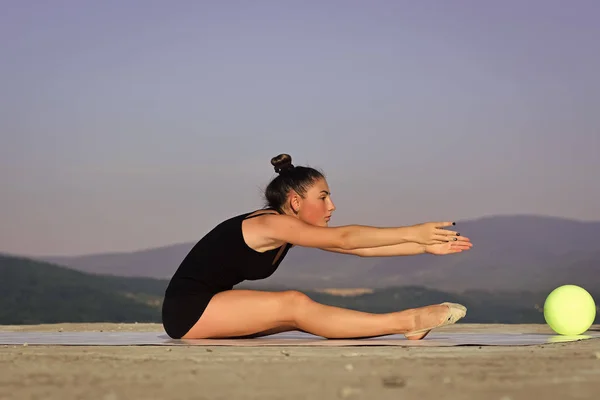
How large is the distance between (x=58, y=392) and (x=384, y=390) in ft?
3.97

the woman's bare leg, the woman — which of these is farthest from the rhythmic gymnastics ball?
the woman's bare leg

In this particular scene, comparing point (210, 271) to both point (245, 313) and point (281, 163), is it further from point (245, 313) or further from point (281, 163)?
point (281, 163)

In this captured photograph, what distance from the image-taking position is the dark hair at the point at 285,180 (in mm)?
6426

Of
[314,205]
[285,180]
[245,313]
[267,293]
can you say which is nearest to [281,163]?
[285,180]

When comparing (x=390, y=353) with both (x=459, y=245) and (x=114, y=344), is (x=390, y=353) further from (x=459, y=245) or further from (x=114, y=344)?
(x=114, y=344)

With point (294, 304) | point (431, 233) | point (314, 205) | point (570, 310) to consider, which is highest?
point (314, 205)

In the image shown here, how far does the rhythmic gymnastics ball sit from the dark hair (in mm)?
2542

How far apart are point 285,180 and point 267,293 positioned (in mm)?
806

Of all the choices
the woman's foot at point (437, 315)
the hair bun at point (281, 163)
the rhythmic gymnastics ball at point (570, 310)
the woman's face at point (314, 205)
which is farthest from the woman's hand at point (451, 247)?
the rhythmic gymnastics ball at point (570, 310)

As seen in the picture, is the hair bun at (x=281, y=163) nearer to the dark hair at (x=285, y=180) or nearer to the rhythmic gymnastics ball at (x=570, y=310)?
the dark hair at (x=285, y=180)

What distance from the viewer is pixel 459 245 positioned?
5914 millimetres

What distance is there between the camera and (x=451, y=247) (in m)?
5.91

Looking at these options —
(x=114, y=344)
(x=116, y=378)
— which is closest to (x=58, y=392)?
(x=116, y=378)

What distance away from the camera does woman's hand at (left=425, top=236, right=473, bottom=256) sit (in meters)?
5.84
